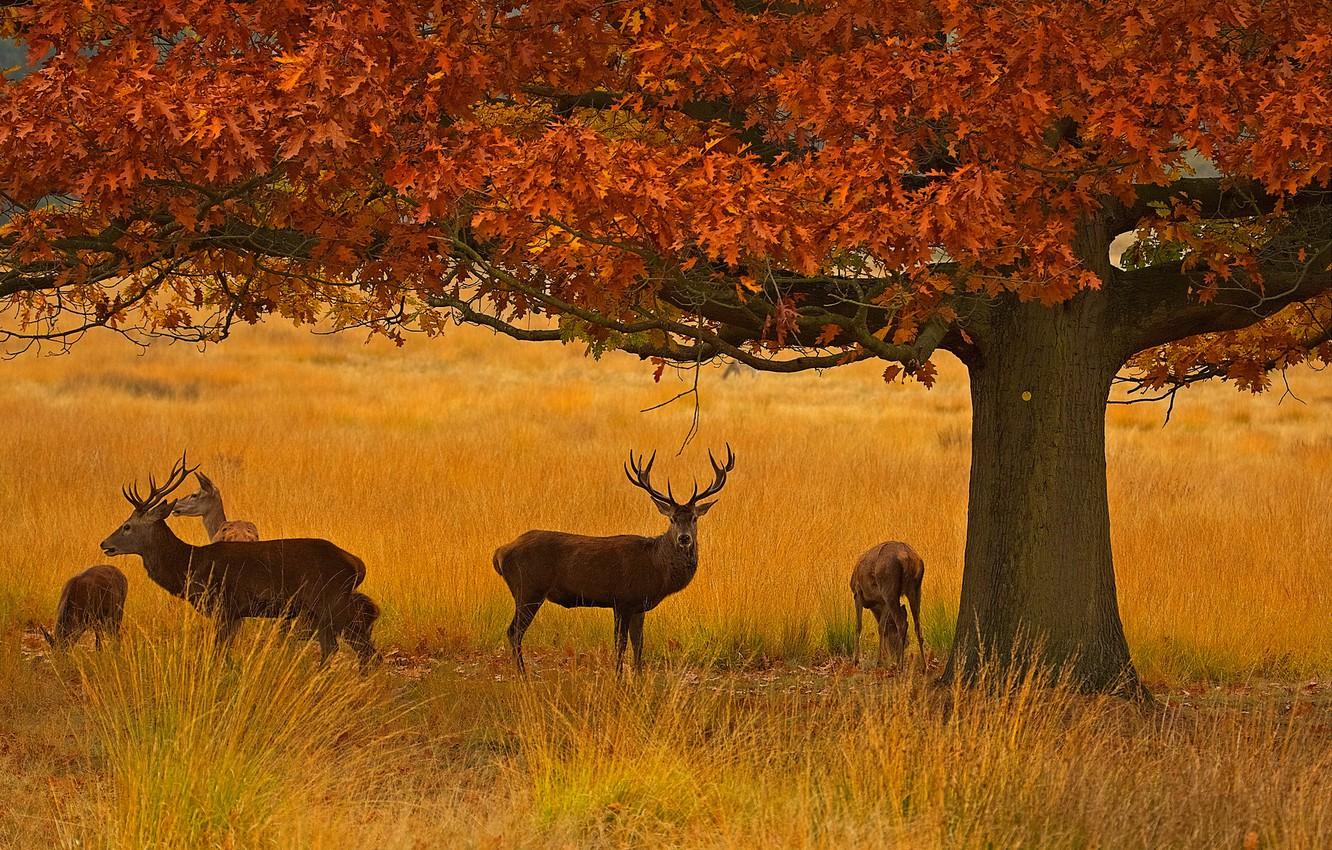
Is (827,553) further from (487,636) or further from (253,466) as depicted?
(253,466)

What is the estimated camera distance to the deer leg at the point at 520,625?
11.6m

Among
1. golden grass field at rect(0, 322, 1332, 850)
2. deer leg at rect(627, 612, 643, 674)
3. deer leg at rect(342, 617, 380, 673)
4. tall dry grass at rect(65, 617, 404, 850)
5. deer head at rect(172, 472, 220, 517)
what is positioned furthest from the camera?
deer head at rect(172, 472, 220, 517)

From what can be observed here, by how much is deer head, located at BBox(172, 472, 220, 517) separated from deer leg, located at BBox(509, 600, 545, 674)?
4.04 meters

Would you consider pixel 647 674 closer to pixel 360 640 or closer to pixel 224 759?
pixel 224 759

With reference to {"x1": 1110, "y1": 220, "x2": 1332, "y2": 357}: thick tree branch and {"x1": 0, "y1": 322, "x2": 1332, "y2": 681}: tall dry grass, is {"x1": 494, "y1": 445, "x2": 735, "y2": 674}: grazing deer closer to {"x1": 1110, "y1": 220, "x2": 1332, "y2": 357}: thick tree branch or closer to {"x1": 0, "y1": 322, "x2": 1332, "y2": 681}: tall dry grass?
{"x1": 0, "y1": 322, "x2": 1332, "y2": 681}: tall dry grass

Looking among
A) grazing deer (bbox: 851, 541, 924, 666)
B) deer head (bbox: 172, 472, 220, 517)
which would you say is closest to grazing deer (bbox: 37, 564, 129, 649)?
deer head (bbox: 172, 472, 220, 517)

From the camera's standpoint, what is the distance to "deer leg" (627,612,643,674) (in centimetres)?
1116

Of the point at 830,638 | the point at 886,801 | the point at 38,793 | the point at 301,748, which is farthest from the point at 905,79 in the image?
the point at 830,638

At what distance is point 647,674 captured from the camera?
905 cm

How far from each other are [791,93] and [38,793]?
5.25 meters

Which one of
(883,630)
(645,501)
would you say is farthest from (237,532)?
(645,501)

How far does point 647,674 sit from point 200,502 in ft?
22.8

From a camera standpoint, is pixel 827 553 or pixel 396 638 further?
pixel 827 553

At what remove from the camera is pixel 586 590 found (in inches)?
457
